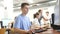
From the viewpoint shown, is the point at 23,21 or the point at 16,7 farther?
the point at 16,7

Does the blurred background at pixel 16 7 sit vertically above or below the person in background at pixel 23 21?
above

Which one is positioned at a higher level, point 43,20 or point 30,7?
point 30,7

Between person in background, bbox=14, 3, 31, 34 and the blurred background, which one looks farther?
the blurred background

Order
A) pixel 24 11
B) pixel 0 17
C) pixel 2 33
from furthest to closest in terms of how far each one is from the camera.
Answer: pixel 0 17, pixel 24 11, pixel 2 33

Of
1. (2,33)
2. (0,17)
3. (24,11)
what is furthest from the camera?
(0,17)

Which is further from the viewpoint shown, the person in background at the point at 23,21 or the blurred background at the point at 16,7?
the blurred background at the point at 16,7

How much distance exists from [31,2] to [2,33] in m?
0.92

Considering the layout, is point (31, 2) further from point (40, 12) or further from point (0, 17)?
point (0, 17)

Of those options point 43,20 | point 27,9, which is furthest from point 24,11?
point 43,20

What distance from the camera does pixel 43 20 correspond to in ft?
9.39

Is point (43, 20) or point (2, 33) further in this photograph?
point (43, 20)

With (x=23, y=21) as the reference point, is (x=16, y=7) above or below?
above

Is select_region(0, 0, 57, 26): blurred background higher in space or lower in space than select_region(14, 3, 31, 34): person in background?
higher

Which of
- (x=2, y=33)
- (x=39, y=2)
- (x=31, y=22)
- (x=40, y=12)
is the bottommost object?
(x=2, y=33)
